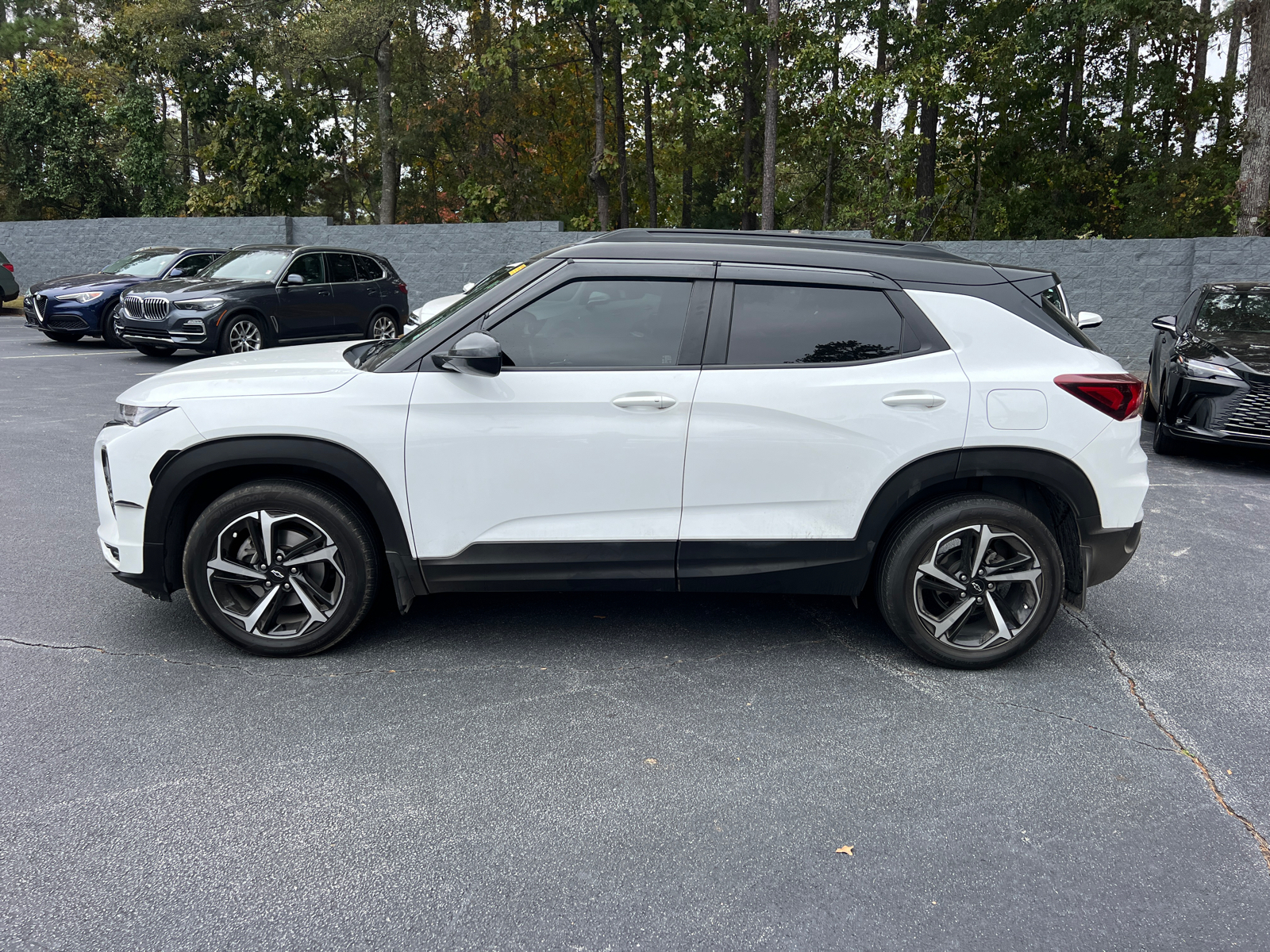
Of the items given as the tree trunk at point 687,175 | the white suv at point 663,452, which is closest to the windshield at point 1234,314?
the white suv at point 663,452

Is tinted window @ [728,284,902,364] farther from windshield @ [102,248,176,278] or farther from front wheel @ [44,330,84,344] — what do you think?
front wheel @ [44,330,84,344]

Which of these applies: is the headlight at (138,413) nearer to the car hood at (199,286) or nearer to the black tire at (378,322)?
the car hood at (199,286)

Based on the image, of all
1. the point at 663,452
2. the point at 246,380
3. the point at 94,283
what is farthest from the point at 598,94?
the point at 663,452

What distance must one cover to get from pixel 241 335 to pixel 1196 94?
29.0m

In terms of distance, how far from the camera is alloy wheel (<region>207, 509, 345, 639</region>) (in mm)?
4059

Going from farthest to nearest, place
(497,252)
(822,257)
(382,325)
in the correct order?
1. (497,252)
2. (382,325)
3. (822,257)

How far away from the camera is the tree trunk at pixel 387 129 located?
97.5 ft

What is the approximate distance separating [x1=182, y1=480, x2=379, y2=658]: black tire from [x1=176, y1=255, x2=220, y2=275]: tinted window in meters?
13.8

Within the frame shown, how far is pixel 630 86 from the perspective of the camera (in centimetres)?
3288

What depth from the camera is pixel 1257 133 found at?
16.9 m

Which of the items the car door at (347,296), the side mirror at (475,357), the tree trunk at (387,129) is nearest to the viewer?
the side mirror at (475,357)

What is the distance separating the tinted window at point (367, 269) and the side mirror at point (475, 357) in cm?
1268

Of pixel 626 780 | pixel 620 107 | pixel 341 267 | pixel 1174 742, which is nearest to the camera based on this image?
pixel 626 780

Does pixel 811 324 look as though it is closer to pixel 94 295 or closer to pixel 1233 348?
pixel 1233 348
